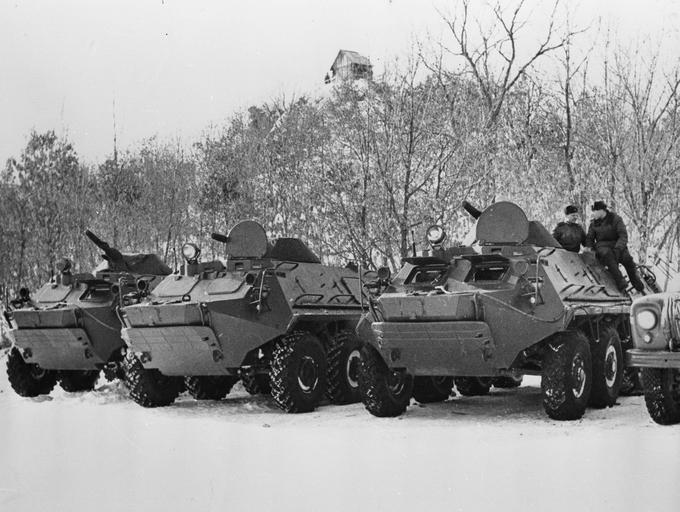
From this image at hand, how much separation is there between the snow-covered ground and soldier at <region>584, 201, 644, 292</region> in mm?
1677

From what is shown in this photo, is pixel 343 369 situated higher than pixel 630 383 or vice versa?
pixel 343 369

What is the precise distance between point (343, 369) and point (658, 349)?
15.3 feet

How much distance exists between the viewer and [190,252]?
531 inches

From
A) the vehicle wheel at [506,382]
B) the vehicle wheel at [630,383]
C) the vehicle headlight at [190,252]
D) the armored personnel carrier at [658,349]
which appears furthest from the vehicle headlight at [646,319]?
the vehicle headlight at [190,252]

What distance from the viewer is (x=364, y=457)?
8.67m

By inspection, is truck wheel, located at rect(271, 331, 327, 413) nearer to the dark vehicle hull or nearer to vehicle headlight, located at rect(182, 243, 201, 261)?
vehicle headlight, located at rect(182, 243, 201, 261)

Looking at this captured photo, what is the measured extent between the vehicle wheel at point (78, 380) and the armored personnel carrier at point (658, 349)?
9361mm

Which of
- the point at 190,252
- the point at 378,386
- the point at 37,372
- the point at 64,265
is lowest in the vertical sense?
the point at 37,372

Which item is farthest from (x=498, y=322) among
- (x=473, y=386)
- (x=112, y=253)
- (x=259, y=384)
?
(x=112, y=253)

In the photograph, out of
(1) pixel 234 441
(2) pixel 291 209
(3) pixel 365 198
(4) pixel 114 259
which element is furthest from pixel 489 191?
(1) pixel 234 441

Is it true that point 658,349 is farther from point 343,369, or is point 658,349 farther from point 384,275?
point 343,369

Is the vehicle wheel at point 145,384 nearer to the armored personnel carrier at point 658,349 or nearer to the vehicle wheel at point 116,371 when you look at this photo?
the vehicle wheel at point 116,371

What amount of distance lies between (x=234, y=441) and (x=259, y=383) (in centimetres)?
456

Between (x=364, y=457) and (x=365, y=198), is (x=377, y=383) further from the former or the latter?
(x=365, y=198)
